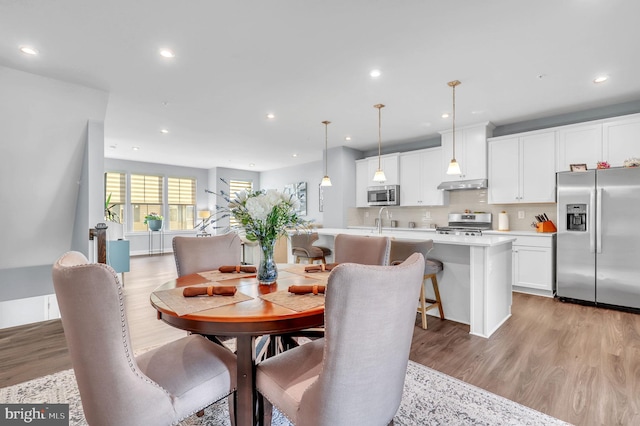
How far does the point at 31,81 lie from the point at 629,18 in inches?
206

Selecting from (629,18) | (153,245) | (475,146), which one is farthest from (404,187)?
(153,245)

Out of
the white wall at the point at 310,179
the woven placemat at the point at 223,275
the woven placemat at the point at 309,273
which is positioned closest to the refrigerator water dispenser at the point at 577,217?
the woven placemat at the point at 309,273

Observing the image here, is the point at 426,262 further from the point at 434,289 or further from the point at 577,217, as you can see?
the point at 577,217

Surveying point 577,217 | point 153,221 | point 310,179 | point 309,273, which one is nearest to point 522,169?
point 577,217

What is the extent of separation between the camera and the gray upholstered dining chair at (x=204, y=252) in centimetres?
220

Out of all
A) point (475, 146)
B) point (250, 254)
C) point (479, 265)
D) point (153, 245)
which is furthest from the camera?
point (153, 245)

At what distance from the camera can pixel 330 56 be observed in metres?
2.79

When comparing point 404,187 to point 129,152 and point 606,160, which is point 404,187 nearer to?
point 606,160

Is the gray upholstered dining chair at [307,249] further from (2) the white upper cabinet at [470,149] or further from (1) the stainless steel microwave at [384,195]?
(2) the white upper cabinet at [470,149]

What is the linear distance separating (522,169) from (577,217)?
1011mm

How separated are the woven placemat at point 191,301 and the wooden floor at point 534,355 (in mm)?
1588

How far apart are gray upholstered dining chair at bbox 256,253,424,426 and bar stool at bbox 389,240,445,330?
1787 millimetres

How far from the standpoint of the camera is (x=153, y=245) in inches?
334

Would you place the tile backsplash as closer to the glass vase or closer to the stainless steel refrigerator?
the stainless steel refrigerator
